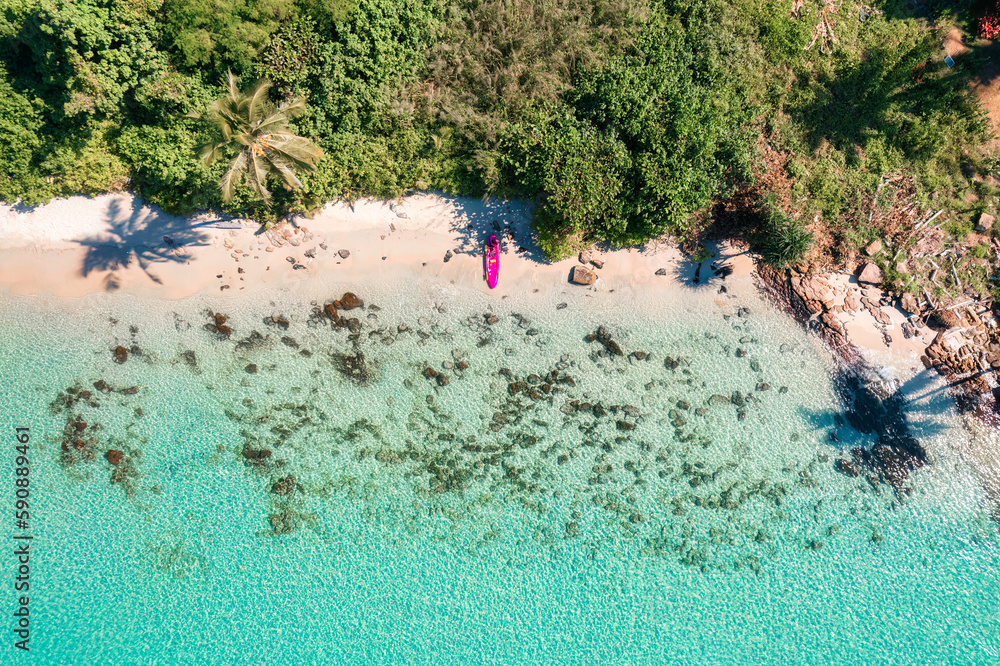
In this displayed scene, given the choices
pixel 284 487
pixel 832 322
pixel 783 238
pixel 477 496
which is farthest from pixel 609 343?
pixel 284 487

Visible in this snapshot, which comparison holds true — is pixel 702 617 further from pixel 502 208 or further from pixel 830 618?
pixel 502 208

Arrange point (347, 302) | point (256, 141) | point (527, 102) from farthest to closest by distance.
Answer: point (347, 302) → point (527, 102) → point (256, 141)

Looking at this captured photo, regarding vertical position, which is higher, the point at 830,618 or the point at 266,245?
the point at 266,245

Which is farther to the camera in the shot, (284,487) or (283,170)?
(284,487)

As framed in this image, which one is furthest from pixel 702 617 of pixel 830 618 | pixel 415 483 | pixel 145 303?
pixel 145 303

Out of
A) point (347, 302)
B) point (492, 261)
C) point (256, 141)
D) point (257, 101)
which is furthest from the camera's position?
point (492, 261)

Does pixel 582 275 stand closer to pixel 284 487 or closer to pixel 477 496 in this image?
pixel 477 496

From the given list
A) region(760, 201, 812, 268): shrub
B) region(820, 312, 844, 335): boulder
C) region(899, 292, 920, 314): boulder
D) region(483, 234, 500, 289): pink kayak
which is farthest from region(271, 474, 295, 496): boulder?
region(899, 292, 920, 314): boulder
